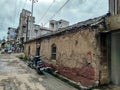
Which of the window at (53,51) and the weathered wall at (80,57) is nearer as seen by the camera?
the weathered wall at (80,57)

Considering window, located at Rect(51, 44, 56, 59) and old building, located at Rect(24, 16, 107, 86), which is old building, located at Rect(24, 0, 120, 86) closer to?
old building, located at Rect(24, 16, 107, 86)

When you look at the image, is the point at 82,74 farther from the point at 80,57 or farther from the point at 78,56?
the point at 78,56

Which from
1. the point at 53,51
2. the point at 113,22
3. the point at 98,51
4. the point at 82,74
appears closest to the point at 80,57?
the point at 82,74

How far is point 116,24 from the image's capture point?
762 cm

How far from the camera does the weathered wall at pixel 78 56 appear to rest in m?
8.20

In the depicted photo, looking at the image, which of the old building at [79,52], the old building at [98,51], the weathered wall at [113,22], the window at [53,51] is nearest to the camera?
the weathered wall at [113,22]

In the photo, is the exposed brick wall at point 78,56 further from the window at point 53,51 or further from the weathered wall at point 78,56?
the window at point 53,51

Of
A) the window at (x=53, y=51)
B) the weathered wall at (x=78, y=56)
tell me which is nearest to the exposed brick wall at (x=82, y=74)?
the weathered wall at (x=78, y=56)

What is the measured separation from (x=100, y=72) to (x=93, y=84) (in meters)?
0.70

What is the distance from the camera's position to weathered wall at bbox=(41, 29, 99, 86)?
820 centimetres

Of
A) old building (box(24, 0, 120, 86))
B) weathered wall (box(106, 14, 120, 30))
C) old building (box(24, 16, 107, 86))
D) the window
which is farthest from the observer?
the window

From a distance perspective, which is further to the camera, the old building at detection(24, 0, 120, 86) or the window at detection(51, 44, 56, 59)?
the window at detection(51, 44, 56, 59)

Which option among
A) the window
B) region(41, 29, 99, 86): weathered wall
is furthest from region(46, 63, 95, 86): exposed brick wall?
the window

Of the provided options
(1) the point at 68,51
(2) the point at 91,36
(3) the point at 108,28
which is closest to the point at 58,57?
(1) the point at 68,51
